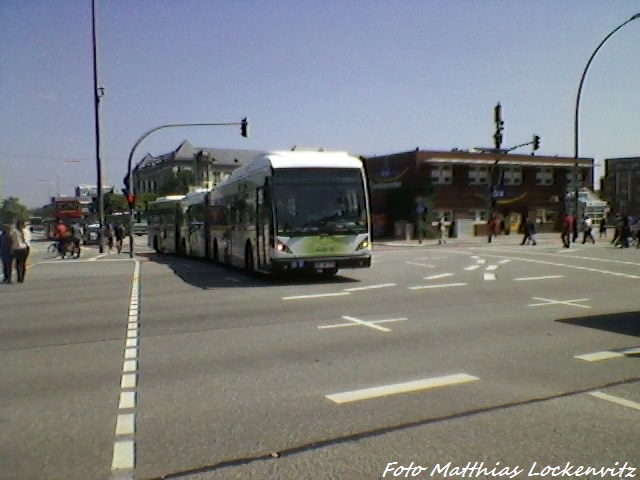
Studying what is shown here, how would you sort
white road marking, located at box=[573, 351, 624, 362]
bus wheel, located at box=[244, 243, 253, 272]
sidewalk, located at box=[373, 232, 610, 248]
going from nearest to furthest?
white road marking, located at box=[573, 351, 624, 362] < bus wheel, located at box=[244, 243, 253, 272] < sidewalk, located at box=[373, 232, 610, 248]

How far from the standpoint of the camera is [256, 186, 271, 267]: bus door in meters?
15.0

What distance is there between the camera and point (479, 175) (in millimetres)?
51719

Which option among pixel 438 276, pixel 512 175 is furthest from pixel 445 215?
pixel 438 276

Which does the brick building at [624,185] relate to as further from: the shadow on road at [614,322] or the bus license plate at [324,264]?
the shadow on road at [614,322]

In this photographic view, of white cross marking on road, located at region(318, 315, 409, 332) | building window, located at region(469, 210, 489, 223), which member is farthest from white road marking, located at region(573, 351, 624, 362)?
building window, located at region(469, 210, 489, 223)

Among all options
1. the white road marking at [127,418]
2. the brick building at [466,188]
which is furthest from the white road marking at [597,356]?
the brick building at [466,188]

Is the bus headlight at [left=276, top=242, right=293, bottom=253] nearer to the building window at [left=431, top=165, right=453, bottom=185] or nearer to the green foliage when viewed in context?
the building window at [left=431, top=165, right=453, bottom=185]

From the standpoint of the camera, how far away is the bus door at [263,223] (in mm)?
15016

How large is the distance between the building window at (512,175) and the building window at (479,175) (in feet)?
6.72

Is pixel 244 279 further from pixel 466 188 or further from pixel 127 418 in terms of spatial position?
pixel 466 188

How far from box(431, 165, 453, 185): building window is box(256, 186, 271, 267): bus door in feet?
114

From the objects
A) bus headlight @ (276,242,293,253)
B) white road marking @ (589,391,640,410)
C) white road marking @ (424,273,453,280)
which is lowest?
white road marking @ (589,391,640,410)

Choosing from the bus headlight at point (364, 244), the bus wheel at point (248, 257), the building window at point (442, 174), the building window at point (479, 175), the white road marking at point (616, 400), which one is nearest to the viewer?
the white road marking at point (616, 400)

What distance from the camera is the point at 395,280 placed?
16.0 metres
